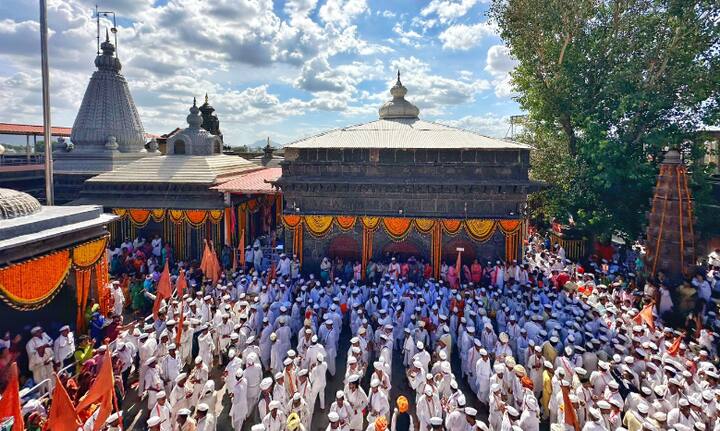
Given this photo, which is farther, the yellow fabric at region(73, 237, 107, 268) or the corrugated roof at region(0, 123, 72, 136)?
the corrugated roof at region(0, 123, 72, 136)

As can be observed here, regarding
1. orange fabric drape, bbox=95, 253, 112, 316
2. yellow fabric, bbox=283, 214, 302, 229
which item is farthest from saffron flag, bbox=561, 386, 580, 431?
orange fabric drape, bbox=95, 253, 112, 316

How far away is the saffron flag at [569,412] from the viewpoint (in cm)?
791

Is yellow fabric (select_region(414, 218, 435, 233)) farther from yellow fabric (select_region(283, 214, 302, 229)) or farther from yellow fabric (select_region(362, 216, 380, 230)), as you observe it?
yellow fabric (select_region(283, 214, 302, 229))

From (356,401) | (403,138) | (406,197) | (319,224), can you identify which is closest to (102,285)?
(319,224)

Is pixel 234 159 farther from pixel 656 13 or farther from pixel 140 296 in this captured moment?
pixel 656 13

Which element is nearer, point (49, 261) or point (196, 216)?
point (49, 261)

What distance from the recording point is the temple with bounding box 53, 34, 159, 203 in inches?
1045

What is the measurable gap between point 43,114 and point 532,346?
48.3ft

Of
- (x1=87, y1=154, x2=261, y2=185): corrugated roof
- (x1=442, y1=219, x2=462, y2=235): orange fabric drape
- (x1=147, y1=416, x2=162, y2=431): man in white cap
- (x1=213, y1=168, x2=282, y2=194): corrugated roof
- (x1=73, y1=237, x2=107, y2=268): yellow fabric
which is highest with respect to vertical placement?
(x1=87, y1=154, x2=261, y2=185): corrugated roof

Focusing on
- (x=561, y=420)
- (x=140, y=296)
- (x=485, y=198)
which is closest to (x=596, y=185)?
(x=485, y=198)

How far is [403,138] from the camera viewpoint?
61.1ft

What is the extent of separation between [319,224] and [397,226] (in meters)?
3.23

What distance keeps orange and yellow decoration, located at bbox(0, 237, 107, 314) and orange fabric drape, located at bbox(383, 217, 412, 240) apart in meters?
9.89

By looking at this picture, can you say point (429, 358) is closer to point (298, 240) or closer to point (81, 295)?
point (298, 240)
